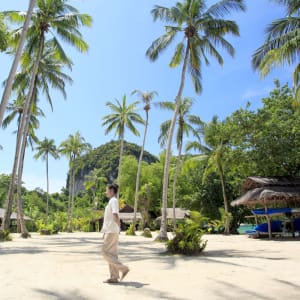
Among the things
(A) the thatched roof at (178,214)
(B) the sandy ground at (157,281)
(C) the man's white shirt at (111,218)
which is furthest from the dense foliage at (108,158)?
(C) the man's white shirt at (111,218)

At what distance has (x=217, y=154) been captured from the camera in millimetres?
27500

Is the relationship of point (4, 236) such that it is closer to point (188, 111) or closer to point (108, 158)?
point (188, 111)

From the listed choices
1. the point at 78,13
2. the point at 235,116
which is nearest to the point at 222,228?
the point at 235,116

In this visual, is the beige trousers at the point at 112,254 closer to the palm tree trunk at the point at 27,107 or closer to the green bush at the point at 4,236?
the green bush at the point at 4,236

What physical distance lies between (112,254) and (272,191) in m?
14.2

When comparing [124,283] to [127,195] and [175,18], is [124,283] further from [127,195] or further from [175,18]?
[127,195]

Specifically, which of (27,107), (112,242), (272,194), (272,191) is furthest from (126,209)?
(112,242)

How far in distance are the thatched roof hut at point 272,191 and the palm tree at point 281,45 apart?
520 cm

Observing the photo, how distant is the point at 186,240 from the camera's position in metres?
10.0

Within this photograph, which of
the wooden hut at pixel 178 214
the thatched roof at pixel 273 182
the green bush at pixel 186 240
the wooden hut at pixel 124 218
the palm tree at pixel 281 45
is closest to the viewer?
the green bush at pixel 186 240

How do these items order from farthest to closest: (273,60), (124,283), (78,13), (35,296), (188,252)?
(78,13), (273,60), (188,252), (124,283), (35,296)

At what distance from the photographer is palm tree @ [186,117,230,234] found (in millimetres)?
27547

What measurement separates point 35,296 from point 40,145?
40.8 metres

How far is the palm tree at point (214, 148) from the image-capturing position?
2755cm
